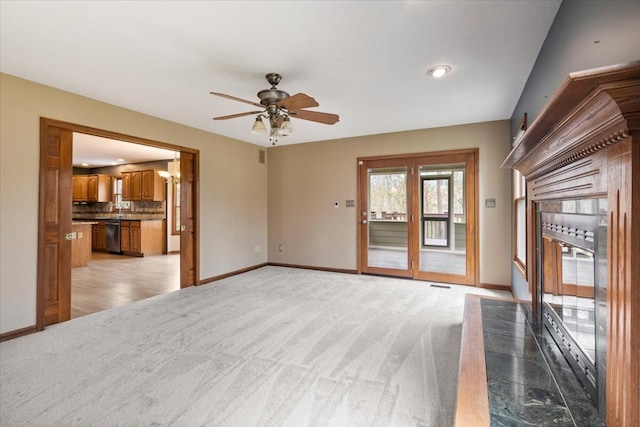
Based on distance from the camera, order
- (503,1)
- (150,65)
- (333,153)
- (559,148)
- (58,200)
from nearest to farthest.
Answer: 1. (559,148)
2. (503,1)
3. (150,65)
4. (58,200)
5. (333,153)

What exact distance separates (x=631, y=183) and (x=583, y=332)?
2.89 feet

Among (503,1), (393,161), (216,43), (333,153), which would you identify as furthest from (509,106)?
(216,43)

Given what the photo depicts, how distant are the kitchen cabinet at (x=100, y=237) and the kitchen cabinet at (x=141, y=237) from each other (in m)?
0.84

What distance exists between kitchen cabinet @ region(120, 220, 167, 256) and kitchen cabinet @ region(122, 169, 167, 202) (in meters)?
0.70

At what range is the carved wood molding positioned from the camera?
808 millimetres

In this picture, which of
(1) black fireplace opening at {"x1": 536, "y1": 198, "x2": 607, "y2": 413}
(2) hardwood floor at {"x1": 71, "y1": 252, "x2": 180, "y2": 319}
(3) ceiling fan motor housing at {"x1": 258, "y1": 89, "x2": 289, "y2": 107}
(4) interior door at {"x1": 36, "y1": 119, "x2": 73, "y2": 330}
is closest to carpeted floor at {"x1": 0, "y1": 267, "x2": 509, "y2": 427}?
(4) interior door at {"x1": 36, "y1": 119, "x2": 73, "y2": 330}

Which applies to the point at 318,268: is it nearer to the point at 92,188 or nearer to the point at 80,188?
the point at 92,188

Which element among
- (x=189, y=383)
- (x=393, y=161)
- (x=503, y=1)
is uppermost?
(x=503, y=1)

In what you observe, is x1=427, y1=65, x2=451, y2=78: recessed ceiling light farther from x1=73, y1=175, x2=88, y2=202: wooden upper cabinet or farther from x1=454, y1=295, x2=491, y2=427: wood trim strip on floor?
x1=73, y1=175, x2=88, y2=202: wooden upper cabinet

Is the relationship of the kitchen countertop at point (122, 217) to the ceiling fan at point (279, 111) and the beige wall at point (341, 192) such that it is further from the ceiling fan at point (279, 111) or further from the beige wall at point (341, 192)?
the ceiling fan at point (279, 111)

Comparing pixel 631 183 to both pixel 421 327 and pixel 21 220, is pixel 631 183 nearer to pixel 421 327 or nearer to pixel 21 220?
pixel 421 327

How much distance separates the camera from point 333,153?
553 centimetres

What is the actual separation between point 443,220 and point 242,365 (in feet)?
12.2

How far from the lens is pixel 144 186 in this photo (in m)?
7.91
